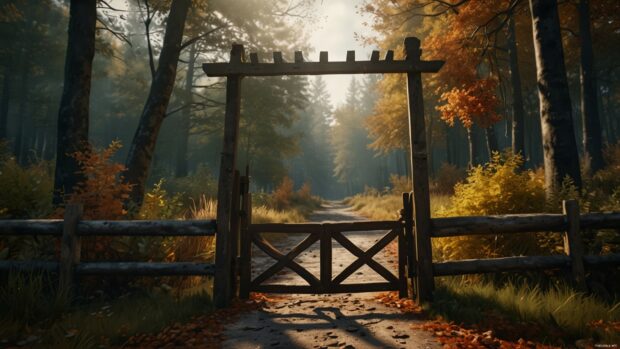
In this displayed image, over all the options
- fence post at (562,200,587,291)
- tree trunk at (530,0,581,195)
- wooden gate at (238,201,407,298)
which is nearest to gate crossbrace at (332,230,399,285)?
wooden gate at (238,201,407,298)

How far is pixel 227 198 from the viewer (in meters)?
5.55

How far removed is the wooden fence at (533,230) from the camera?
201 inches

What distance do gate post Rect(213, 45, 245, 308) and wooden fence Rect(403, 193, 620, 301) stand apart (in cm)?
299

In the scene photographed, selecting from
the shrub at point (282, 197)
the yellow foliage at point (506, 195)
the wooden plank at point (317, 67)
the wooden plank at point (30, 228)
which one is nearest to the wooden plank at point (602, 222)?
the yellow foliage at point (506, 195)

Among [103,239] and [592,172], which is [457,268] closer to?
[103,239]

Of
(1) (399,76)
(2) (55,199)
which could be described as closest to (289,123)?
(1) (399,76)

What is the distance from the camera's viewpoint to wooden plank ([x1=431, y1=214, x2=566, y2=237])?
5234 millimetres

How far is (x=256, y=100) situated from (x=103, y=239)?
665 inches

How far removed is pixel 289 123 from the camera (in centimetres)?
2430

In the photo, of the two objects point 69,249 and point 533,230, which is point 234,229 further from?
point 533,230

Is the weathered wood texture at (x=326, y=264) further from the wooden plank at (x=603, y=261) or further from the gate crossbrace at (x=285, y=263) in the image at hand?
the wooden plank at (x=603, y=261)

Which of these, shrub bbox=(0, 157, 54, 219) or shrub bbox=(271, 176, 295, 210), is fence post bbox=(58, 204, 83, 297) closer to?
shrub bbox=(0, 157, 54, 219)

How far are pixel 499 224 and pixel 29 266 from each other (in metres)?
7.14

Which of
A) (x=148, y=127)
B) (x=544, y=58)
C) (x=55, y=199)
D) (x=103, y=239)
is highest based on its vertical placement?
(x=544, y=58)
